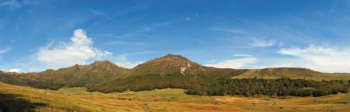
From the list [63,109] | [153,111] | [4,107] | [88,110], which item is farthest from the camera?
[153,111]

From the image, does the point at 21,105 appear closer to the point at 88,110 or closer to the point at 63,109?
the point at 63,109

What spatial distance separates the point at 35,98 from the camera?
49.5 metres

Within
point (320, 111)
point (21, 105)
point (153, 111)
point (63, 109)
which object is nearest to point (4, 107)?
point (21, 105)

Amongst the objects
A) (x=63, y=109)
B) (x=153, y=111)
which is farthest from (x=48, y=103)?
(x=153, y=111)

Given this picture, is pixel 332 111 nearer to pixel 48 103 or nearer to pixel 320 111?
pixel 320 111

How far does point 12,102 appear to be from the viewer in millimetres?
41000

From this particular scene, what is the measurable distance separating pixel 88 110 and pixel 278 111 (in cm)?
7981

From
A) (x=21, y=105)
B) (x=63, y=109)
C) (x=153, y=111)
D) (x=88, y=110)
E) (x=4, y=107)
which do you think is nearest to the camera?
(x=4, y=107)

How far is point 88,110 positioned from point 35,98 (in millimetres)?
8054

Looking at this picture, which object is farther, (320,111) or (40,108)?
(320,111)

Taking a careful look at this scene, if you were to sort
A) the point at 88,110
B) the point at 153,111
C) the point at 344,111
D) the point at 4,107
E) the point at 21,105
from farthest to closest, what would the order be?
the point at 344,111 → the point at 153,111 → the point at 88,110 → the point at 21,105 → the point at 4,107

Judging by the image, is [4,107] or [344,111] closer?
[4,107]

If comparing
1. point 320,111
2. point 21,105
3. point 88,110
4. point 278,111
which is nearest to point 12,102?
point 21,105

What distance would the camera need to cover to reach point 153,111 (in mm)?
77062
